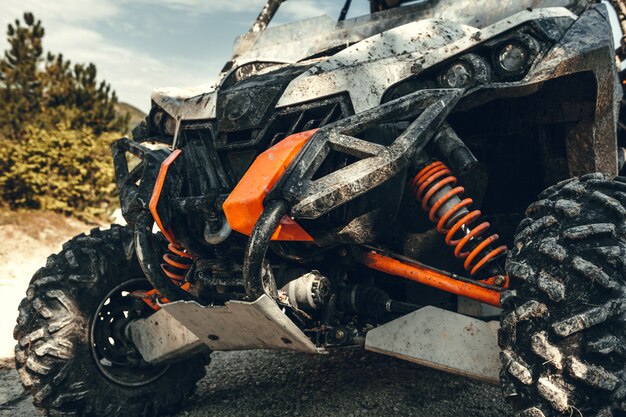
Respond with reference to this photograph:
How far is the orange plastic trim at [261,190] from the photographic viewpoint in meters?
2.35

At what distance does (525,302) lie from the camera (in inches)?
86.2

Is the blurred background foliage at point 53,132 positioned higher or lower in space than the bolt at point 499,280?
higher

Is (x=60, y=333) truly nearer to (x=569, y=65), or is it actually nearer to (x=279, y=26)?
(x=279, y=26)

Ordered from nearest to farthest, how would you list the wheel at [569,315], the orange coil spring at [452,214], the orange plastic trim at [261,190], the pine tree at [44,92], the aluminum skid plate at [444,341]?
the wheel at [569,315] < the orange plastic trim at [261,190] < the aluminum skid plate at [444,341] < the orange coil spring at [452,214] < the pine tree at [44,92]

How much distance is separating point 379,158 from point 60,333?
204cm

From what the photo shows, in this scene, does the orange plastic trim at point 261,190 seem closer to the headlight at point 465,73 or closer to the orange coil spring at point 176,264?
the headlight at point 465,73

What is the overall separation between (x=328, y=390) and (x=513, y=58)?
218cm

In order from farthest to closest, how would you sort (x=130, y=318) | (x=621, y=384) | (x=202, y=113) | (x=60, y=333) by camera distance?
(x=130, y=318), (x=60, y=333), (x=202, y=113), (x=621, y=384)

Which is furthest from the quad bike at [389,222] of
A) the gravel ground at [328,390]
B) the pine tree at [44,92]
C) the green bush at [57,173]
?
the pine tree at [44,92]

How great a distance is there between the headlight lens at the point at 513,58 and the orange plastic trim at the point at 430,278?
0.89m

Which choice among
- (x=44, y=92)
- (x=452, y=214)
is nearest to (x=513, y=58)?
(x=452, y=214)

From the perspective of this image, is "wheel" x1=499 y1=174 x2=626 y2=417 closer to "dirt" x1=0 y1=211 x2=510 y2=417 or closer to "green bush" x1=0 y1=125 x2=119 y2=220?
"dirt" x1=0 y1=211 x2=510 y2=417

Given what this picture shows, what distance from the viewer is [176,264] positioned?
312cm

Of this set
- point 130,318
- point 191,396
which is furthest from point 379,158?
point 191,396
